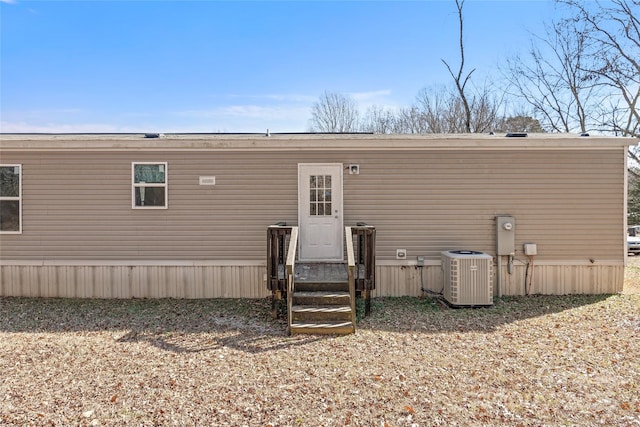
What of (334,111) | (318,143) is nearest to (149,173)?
(318,143)

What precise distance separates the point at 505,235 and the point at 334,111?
1871cm

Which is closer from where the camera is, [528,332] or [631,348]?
[631,348]

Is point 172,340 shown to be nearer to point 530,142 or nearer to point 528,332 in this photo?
point 528,332

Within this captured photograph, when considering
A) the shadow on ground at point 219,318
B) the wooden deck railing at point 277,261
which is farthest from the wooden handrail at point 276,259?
the shadow on ground at point 219,318

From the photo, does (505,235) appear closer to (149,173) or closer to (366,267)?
(366,267)

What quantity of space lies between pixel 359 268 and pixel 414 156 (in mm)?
2384

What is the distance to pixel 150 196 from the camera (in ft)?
23.0

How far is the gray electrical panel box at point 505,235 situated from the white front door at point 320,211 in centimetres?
289

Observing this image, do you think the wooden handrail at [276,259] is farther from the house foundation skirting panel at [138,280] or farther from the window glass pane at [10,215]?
the window glass pane at [10,215]

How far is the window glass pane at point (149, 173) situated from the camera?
701cm

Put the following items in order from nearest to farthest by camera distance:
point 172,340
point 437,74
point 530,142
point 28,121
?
point 172,340 < point 530,142 < point 28,121 < point 437,74

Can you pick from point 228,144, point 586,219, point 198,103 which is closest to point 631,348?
point 586,219

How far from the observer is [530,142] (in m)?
6.83

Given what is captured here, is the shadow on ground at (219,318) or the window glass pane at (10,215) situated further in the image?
the window glass pane at (10,215)
